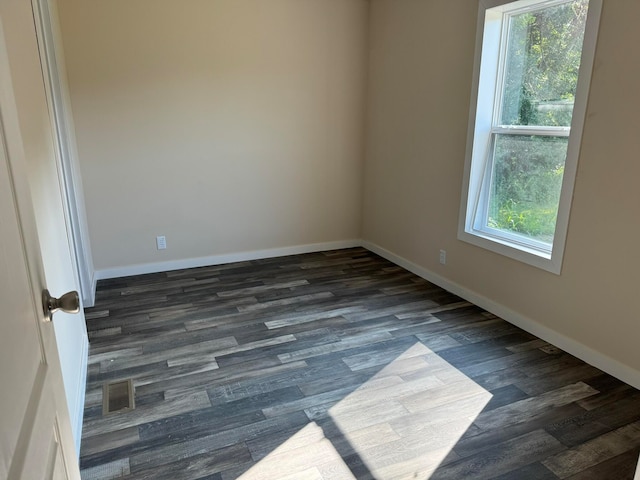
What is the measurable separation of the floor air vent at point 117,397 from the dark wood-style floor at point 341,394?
0.04 meters

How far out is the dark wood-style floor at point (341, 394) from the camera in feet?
6.15

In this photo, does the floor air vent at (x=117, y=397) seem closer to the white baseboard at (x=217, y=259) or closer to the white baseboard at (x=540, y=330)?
the white baseboard at (x=217, y=259)

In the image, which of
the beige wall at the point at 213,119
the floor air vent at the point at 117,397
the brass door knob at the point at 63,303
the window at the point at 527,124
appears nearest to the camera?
the brass door knob at the point at 63,303

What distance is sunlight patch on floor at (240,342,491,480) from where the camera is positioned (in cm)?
184

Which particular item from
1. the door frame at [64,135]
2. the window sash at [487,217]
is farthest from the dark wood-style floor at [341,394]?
the window sash at [487,217]

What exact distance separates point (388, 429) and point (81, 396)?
1522 mm

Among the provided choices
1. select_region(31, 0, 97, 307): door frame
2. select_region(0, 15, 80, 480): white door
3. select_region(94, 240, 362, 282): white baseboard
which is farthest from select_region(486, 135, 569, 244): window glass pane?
select_region(31, 0, 97, 307): door frame

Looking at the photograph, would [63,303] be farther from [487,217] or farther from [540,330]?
[487,217]

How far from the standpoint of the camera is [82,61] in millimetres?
3572

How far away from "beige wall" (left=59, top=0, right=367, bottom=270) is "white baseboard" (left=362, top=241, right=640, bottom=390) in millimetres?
1430

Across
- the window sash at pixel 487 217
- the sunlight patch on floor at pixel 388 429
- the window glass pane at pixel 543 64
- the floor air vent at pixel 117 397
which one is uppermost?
the window glass pane at pixel 543 64

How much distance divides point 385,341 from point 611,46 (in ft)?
6.83

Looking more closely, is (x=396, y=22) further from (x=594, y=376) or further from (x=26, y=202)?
(x=26, y=202)

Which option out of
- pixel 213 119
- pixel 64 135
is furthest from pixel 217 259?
pixel 64 135
